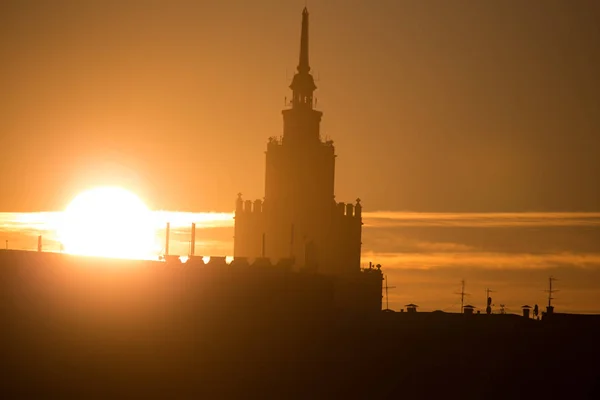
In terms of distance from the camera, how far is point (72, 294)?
82.9 m

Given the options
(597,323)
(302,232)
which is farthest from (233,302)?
(302,232)

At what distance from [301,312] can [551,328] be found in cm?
2580

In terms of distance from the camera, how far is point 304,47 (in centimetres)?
13675

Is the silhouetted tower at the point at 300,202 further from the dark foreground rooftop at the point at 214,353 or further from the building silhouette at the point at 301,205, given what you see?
the dark foreground rooftop at the point at 214,353

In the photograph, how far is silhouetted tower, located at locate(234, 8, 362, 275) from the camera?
130500 mm

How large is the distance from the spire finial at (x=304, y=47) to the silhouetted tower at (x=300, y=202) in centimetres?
23

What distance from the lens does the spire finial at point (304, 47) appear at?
440ft

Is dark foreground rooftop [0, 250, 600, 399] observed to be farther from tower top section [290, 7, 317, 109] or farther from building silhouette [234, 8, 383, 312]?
tower top section [290, 7, 317, 109]

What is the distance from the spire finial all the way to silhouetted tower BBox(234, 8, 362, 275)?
227mm

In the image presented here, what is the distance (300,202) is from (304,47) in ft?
51.6

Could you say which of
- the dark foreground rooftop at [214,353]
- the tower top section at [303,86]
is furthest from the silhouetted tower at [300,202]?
the dark foreground rooftop at [214,353]

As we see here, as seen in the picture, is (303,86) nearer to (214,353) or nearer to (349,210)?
(349,210)

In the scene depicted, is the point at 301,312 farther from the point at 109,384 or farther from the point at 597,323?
the point at 597,323

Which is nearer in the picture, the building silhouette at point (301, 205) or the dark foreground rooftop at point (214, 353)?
the dark foreground rooftop at point (214, 353)
